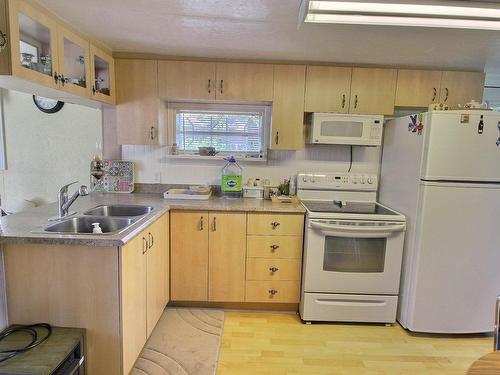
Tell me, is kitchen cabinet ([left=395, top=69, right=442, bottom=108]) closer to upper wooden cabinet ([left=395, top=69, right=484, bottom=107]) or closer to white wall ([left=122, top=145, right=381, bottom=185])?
upper wooden cabinet ([left=395, top=69, right=484, bottom=107])

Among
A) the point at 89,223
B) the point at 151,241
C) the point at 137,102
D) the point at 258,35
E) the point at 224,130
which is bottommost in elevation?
the point at 151,241

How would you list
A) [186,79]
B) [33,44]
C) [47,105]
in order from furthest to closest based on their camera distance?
[47,105] < [186,79] < [33,44]

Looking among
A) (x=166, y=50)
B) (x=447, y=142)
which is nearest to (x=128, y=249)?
(x=166, y=50)

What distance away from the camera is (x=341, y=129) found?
256 cm

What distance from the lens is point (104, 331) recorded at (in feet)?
5.09

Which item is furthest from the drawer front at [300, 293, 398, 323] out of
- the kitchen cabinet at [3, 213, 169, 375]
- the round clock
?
the round clock

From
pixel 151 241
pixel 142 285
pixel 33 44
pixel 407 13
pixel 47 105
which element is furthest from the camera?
pixel 47 105

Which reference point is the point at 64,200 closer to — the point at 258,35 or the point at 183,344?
the point at 183,344

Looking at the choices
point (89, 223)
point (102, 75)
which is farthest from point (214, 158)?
point (89, 223)

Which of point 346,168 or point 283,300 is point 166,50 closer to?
point 346,168

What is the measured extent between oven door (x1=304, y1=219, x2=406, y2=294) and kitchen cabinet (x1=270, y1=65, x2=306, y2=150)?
2.59 feet

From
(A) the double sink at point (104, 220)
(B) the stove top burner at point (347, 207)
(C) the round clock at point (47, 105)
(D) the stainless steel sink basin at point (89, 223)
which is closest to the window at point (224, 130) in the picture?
(B) the stove top burner at point (347, 207)

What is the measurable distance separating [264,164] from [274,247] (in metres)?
0.89

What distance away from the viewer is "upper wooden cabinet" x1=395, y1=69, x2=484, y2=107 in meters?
2.56
